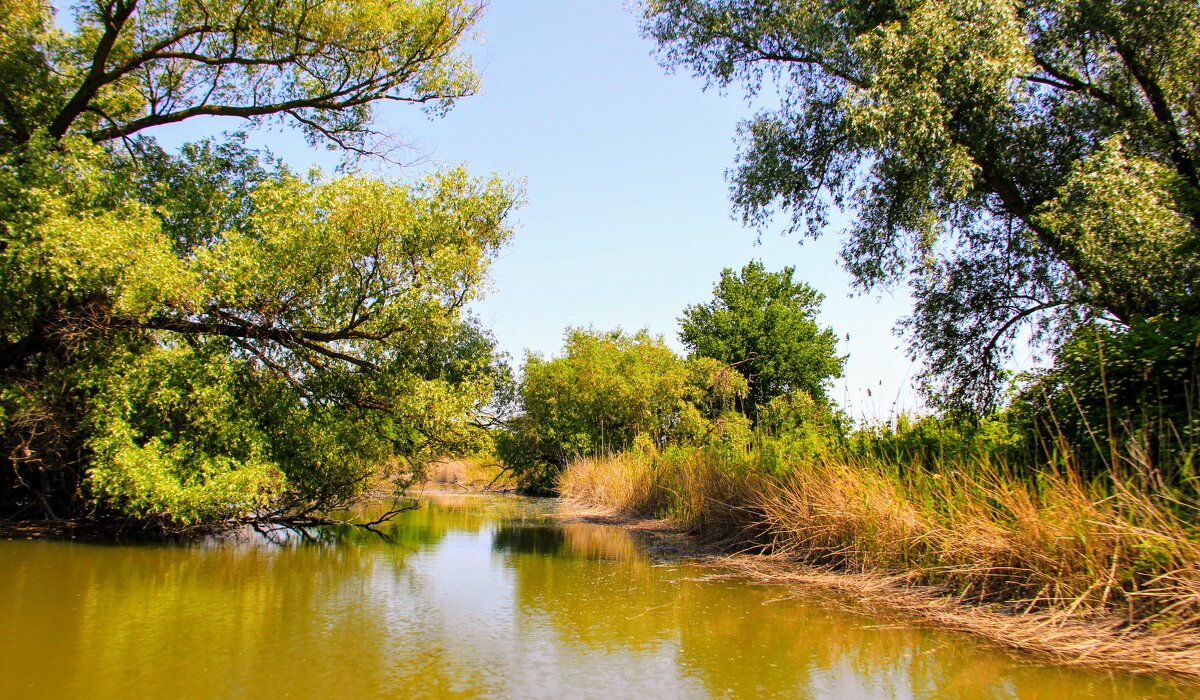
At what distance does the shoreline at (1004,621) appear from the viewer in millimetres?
4605

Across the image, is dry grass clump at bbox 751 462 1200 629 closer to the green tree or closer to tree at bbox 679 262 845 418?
the green tree

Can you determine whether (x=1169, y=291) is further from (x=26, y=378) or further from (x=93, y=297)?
(x=26, y=378)

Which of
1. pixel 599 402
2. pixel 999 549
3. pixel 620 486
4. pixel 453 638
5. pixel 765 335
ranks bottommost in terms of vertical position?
pixel 453 638

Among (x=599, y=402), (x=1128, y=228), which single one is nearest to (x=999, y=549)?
(x=1128, y=228)

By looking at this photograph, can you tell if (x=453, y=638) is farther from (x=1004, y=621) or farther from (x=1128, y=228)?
(x=1128, y=228)

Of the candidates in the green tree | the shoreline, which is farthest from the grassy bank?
the green tree

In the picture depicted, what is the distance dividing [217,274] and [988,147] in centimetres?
1071

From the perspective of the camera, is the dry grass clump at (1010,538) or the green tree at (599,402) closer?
the dry grass clump at (1010,538)

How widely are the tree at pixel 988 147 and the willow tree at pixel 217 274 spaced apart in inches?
202

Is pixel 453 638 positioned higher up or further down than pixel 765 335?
further down

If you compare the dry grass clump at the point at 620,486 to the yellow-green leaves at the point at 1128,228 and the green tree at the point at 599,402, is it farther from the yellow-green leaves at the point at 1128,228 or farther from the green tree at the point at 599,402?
the yellow-green leaves at the point at 1128,228

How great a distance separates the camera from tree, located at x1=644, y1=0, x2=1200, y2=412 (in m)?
8.15

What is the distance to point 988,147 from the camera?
9570 mm

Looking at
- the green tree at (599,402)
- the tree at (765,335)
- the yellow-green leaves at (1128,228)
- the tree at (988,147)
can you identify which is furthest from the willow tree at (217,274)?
the tree at (765,335)
